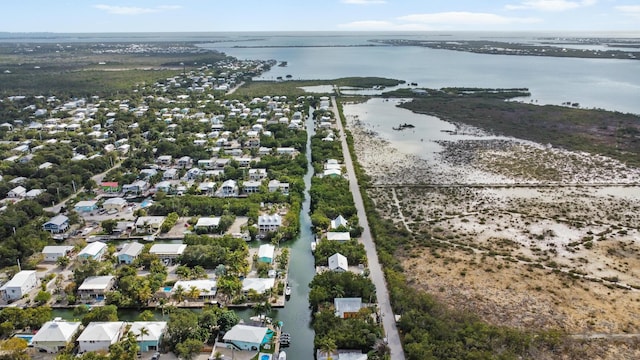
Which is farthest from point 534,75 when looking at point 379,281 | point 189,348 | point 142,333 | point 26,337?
point 26,337

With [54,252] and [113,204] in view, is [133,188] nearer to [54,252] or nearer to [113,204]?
[113,204]

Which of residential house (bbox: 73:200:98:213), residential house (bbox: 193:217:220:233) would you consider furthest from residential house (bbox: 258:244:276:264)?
residential house (bbox: 73:200:98:213)

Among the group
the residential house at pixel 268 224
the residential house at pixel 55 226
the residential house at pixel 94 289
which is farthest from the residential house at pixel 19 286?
the residential house at pixel 268 224

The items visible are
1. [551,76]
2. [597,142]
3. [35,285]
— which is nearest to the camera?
[35,285]

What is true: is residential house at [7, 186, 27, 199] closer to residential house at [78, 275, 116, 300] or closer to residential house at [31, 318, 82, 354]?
Result: residential house at [78, 275, 116, 300]

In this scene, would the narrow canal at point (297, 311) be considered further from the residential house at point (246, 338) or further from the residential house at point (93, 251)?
the residential house at point (93, 251)

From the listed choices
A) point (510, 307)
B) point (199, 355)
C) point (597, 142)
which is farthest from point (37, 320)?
point (597, 142)

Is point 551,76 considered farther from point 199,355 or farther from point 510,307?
point 199,355
